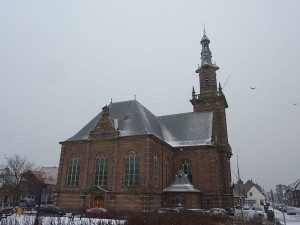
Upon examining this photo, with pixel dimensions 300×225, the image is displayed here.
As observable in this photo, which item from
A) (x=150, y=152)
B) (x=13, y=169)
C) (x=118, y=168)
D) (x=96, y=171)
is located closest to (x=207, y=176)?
(x=150, y=152)

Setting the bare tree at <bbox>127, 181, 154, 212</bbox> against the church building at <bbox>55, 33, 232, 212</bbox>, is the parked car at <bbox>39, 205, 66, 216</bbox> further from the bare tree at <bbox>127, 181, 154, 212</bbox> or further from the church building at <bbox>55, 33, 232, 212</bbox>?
the bare tree at <bbox>127, 181, 154, 212</bbox>

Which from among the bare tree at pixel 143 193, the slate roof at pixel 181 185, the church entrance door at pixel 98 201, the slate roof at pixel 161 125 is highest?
the slate roof at pixel 161 125

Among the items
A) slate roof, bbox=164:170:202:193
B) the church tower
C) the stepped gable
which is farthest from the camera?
the church tower

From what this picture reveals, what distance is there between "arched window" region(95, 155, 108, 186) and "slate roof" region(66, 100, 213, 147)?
14.1 feet

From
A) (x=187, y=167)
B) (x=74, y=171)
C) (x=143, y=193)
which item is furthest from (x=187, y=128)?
(x=74, y=171)

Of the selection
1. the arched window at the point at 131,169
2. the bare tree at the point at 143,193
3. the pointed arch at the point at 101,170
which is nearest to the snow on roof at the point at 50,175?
the pointed arch at the point at 101,170

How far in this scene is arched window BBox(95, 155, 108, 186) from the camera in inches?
1641

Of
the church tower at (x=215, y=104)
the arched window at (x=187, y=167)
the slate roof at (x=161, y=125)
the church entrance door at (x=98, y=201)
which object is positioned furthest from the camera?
Result: the church tower at (x=215, y=104)

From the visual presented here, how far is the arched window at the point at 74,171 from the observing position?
43700 mm

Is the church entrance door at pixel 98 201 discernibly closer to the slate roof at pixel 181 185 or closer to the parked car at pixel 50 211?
the parked car at pixel 50 211

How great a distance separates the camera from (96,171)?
42.6 meters

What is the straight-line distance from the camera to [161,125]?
2096 inches

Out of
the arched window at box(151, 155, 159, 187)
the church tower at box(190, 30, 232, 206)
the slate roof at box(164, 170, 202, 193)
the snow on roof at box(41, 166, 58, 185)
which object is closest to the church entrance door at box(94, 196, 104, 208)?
the arched window at box(151, 155, 159, 187)

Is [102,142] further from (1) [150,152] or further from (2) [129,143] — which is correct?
(1) [150,152]
